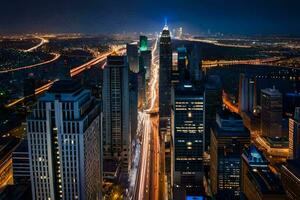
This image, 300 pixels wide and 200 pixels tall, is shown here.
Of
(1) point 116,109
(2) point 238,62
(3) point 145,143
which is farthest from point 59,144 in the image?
(2) point 238,62

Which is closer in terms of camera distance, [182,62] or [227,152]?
[227,152]

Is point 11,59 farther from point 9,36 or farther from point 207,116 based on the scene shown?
point 207,116

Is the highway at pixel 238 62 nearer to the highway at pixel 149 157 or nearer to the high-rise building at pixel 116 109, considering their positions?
the highway at pixel 149 157

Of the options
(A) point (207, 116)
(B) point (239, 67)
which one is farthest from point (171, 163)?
(B) point (239, 67)

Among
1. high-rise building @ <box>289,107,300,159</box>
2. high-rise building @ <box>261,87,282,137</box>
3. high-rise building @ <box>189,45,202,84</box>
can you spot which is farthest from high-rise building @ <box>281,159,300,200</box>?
high-rise building @ <box>189,45,202,84</box>

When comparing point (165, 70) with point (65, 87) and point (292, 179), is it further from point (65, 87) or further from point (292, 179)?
point (65, 87)
